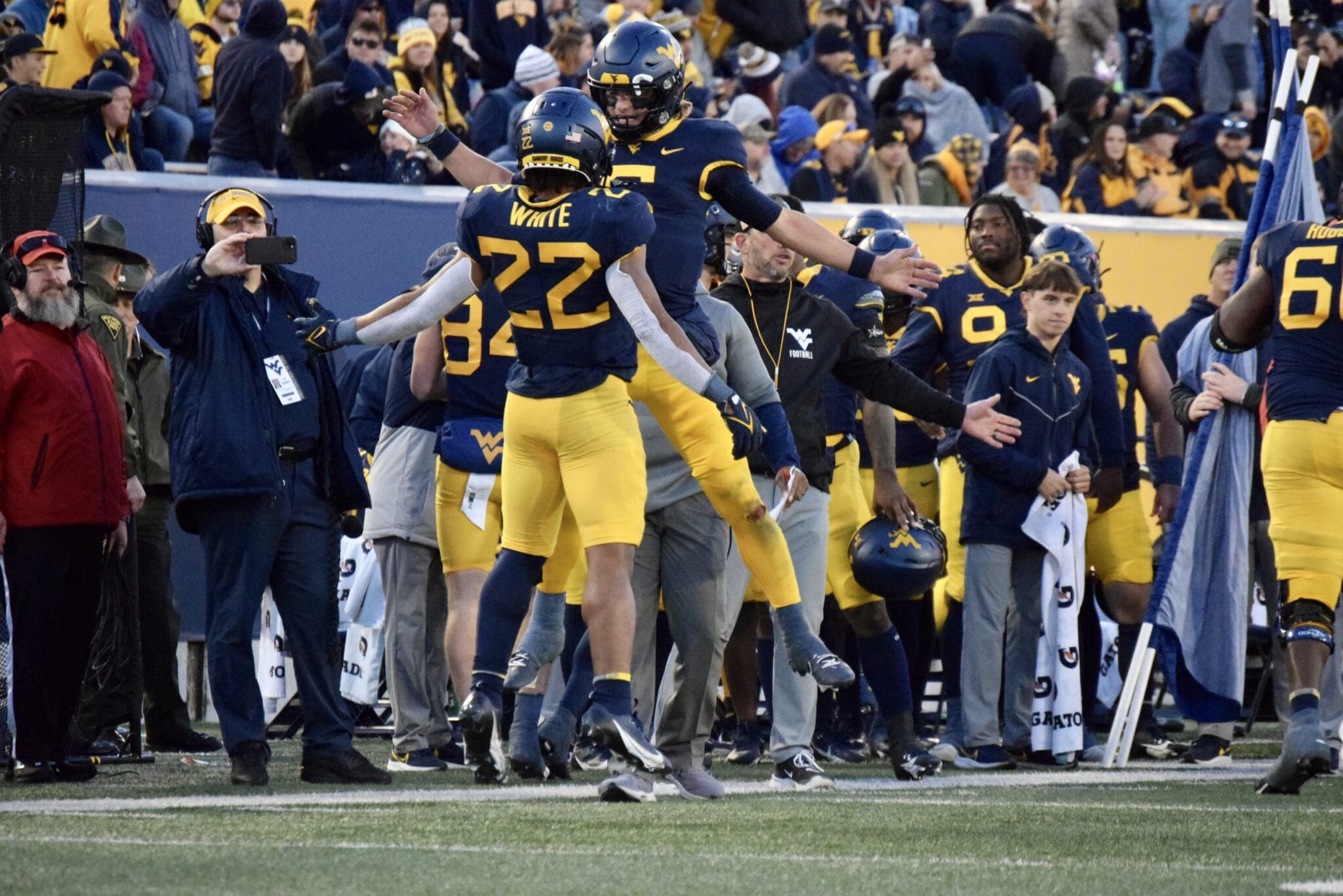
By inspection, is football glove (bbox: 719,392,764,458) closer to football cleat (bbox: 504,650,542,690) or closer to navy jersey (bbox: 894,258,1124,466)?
football cleat (bbox: 504,650,542,690)

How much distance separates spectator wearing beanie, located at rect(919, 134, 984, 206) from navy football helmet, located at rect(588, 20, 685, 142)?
7611 mm

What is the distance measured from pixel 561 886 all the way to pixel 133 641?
416cm

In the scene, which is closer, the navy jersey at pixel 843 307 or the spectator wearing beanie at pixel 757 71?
the navy jersey at pixel 843 307

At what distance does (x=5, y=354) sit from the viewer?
733 cm

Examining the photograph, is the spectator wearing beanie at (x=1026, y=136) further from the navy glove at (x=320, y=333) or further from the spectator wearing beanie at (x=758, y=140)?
the navy glove at (x=320, y=333)

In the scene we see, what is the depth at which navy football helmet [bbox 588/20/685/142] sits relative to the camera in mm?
6461

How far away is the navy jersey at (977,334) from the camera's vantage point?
29.1 ft

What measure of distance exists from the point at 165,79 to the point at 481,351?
19.2 ft

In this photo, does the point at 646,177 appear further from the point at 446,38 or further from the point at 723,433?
the point at 446,38

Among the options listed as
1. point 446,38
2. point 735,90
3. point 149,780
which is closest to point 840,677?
point 149,780

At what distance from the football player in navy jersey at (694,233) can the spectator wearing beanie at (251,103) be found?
5.60 meters

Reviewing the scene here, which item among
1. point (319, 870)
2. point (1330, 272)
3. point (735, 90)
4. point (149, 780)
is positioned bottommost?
point (149, 780)

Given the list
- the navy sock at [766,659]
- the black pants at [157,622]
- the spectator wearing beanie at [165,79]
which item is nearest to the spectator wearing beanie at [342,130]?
the spectator wearing beanie at [165,79]

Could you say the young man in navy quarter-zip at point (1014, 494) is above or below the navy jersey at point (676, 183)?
below
